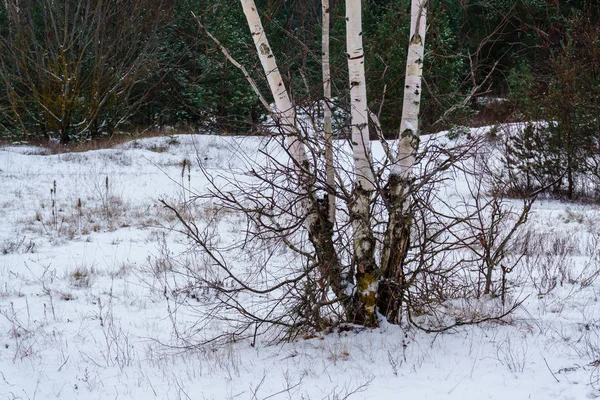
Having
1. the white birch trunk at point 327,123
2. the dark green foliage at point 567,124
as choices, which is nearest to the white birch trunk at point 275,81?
the white birch trunk at point 327,123

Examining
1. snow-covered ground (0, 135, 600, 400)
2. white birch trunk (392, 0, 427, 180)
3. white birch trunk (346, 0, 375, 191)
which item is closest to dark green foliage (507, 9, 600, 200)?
snow-covered ground (0, 135, 600, 400)

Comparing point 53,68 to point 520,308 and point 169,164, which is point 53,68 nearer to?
point 169,164

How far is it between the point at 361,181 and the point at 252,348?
1433mm

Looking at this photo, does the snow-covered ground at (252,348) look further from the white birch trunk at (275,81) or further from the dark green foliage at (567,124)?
the dark green foliage at (567,124)

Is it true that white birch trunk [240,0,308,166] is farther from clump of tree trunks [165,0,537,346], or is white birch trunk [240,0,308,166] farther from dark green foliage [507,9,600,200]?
dark green foliage [507,9,600,200]

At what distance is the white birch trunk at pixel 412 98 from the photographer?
12.5ft

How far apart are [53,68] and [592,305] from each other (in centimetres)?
1554

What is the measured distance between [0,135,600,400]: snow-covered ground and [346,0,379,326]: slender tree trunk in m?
0.24

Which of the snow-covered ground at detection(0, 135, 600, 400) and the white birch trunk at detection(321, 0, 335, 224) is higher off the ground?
the white birch trunk at detection(321, 0, 335, 224)

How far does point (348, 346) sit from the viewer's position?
3.81 metres

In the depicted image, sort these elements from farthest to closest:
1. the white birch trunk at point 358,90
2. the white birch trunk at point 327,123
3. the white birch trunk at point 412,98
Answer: the white birch trunk at point 327,123, the white birch trunk at point 412,98, the white birch trunk at point 358,90

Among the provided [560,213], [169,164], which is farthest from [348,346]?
[169,164]

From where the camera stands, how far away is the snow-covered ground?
10.9 ft

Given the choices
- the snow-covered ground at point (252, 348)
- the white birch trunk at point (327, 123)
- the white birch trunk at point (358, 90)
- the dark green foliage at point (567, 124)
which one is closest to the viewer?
the snow-covered ground at point (252, 348)
